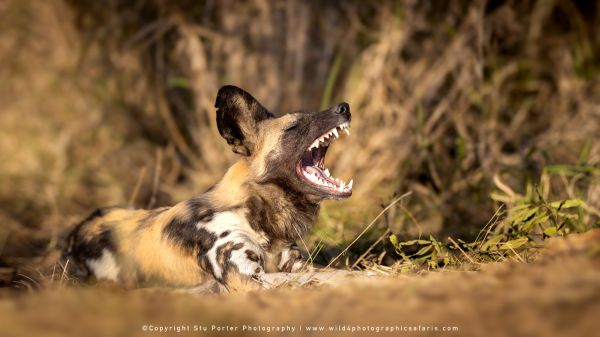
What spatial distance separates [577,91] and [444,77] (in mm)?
1599

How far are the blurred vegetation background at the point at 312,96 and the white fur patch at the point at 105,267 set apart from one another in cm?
172

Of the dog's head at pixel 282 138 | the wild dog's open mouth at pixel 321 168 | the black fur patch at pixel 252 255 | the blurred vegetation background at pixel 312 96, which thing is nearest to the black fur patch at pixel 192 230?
the black fur patch at pixel 252 255

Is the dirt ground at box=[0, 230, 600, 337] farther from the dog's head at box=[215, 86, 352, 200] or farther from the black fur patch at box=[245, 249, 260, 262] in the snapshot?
the dog's head at box=[215, 86, 352, 200]

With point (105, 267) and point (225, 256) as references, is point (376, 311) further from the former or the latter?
point (105, 267)

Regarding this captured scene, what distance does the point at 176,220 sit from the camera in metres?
4.50

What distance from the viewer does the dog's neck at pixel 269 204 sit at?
4.49 m

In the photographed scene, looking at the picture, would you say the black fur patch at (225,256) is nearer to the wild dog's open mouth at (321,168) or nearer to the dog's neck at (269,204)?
the dog's neck at (269,204)

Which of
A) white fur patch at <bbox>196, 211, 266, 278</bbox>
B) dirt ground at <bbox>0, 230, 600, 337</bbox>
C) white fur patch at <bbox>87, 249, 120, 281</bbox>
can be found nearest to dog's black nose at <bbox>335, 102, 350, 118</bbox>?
white fur patch at <bbox>196, 211, 266, 278</bbox>

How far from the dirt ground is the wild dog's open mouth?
4.87 ft

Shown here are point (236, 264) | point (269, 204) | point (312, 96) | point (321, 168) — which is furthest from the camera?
point (312, 96)

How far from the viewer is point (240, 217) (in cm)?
440

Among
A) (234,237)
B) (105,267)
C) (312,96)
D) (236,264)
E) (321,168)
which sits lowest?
(105,267)

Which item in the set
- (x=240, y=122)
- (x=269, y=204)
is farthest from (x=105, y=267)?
(x=240, y=122)

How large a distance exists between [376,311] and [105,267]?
258 centimetres
